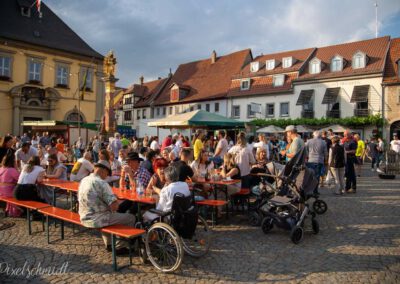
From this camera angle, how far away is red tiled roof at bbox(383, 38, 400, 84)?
26.5m

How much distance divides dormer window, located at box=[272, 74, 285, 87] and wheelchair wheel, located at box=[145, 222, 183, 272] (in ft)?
101

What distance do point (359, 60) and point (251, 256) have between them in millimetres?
28957

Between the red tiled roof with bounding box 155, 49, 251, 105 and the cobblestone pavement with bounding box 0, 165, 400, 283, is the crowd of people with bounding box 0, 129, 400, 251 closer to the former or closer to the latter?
the cobblestone pavement with bounding box 0, 165, 400, 283

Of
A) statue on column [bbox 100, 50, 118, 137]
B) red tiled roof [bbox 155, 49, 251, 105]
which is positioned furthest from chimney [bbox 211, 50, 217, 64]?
statue on column [bbox 100, 50, 118, 137]

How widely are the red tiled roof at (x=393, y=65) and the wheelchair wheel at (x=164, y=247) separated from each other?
92.3ft

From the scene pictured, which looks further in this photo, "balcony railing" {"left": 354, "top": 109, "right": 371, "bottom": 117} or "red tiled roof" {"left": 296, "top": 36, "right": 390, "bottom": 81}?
"red tiled roof" {"left": 296, "top": 36, "right": 390, "bottom": 81}

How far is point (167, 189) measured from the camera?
4656 mm

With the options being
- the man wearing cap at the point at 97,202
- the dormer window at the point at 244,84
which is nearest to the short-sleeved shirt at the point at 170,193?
the man wearing cap at the point at 97,202

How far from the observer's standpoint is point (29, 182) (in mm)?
6504

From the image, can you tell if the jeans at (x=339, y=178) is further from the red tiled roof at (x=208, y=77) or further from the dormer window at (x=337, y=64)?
the red tiled roof at (x=208, y=77)

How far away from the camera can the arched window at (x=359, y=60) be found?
28.4 metres

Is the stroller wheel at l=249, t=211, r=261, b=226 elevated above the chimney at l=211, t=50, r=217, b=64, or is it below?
below

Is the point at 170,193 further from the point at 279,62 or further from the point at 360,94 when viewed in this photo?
the point at 279,62

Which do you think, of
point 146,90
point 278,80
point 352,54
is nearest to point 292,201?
point 352,54
